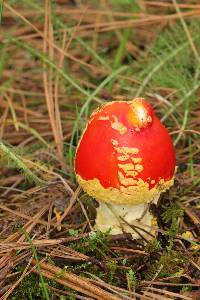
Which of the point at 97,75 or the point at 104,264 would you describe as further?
the point at 97,75

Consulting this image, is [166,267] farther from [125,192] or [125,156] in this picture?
[125,156]

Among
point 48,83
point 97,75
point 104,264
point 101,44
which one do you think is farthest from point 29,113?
point 104,264

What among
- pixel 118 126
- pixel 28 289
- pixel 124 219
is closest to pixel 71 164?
pixel 124 219

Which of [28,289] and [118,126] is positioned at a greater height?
[118,126]

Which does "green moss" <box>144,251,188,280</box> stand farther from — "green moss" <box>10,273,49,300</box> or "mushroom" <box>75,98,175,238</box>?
"green moss" <box>10,273,49,300</box>

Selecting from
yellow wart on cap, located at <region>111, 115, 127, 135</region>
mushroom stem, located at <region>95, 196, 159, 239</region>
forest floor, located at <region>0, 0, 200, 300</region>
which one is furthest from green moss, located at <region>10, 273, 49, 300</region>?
yellow wart on cap, located at <region>111, 115, 127, 135</region>

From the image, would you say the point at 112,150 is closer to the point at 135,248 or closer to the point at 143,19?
the point at 135,248
